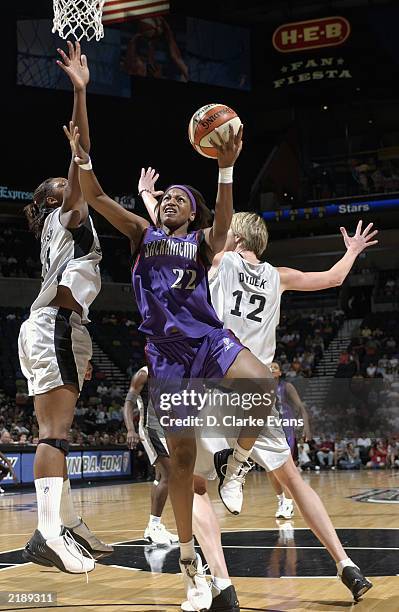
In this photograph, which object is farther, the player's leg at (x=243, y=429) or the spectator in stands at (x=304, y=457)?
the spectator in stands at (x=304, y=457)

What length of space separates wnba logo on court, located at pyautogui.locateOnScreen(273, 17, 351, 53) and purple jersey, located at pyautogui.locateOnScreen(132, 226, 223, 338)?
81.8 feet

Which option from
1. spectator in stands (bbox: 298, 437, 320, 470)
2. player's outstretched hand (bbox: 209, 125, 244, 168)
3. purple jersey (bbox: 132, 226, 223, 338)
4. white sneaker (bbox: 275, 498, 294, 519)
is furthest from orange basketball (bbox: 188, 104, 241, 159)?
spectator in stands (bbox: 298, 437, 320, 470)

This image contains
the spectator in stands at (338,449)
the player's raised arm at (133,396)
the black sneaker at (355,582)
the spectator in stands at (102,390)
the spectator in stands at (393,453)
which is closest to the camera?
the black sneaker at (355,582)

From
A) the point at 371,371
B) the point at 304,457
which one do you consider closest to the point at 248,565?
the point at 304,457

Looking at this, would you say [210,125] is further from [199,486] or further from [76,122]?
[199,486]

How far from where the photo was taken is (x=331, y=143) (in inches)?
1297

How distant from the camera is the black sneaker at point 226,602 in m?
4.30

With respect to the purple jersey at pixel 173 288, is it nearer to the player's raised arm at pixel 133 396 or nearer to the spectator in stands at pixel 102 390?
the player's raised arm at pixel 133 396

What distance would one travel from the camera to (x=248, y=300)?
5461 millimetres

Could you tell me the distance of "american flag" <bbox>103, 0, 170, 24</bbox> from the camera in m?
21.2

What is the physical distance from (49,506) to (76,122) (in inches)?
83.9

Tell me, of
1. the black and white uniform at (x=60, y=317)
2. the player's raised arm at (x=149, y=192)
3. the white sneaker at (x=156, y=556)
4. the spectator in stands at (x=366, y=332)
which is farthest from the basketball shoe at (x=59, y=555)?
the spectator in stands at (x=366, y=332)

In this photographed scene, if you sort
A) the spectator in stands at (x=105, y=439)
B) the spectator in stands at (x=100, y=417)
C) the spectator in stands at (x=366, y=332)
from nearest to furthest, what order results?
the spectator in stands at (x=105, y=439)
the spectator in stands at (x=100, y=417)
the spectator in stands at (x=366, y=332)

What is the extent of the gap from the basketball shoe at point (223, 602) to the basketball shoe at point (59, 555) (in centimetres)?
57
